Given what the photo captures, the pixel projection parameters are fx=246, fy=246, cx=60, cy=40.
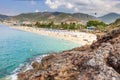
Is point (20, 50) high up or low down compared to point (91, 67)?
down

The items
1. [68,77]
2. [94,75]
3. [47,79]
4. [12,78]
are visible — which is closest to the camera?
[94,75]

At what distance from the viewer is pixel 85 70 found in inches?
617

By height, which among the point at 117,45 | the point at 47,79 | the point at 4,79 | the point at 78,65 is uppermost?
the point at 117,45

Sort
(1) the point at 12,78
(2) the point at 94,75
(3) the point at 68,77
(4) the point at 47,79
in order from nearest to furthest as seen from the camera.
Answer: (2) the point at 94,75, (3) the point at 68,77, (4) the point at 47,79, (1) the point at 12,78

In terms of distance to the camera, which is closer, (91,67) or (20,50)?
(91,67)

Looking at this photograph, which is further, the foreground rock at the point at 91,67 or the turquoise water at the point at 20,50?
the turquoise water at the point at 20,50

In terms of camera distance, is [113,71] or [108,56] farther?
[108,56]

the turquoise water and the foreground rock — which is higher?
the foreground rock

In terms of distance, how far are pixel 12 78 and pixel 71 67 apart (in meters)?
12.7

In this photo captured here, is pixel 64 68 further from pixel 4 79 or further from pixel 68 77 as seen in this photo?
pixel 4 79

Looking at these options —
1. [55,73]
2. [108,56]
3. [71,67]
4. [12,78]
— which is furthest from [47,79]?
[12,78]

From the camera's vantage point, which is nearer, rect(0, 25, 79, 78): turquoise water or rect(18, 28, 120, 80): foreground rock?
rect(18, 28, 120, 80): foreground rock

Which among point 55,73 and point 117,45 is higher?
point 117,45

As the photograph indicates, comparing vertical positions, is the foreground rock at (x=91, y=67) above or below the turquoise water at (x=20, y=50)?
above
